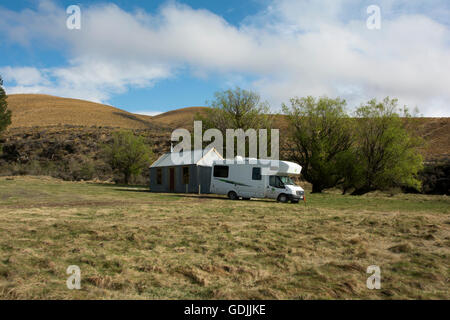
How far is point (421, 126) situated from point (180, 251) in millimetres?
25513

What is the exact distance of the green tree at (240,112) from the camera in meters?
31.7

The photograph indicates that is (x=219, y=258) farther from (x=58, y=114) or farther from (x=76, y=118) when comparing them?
(x=58, y=114)

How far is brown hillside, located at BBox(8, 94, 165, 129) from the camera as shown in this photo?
241 ft

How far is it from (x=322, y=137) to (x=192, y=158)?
10.9m

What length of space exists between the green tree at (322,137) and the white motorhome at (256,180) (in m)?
8.46

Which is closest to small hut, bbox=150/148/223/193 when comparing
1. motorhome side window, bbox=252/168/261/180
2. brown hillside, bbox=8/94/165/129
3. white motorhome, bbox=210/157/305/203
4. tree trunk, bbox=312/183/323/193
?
white motorhome, bbox=210/157/305/203

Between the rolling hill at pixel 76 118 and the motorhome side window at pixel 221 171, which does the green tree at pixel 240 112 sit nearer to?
the motorhome side window at pixel 221 171

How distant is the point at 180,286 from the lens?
4.64 m

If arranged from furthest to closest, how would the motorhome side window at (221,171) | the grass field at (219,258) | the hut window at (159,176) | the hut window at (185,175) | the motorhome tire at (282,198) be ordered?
the hut window at (159,176)
the hut window at (185,175)
the motorhome side window at (221,171)
the motorhome tire at (282,198)
the grass field at (219,258)

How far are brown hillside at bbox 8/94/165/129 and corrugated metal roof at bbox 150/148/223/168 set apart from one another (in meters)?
51.2

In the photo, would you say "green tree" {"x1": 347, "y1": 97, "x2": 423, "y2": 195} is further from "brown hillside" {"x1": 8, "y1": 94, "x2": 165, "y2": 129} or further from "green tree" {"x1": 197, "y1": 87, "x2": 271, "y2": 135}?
"brown hillside" {"x1": 8, "y1": 94, "x2": 165, "y2": 129}

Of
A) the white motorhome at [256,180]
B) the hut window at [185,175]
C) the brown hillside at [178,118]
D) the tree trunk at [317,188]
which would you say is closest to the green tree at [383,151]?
the tree trunk at [317,188]

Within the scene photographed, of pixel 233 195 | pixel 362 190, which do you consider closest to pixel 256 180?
pixel 233 195

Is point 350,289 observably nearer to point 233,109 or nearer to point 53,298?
point 53,298
